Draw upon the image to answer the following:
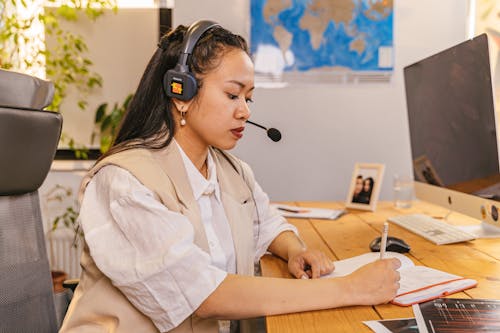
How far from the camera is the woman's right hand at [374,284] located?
40.6 inches

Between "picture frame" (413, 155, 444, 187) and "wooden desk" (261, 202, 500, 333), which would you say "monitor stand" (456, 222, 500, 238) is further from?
"picture frame" (413, 155, 444, 187)

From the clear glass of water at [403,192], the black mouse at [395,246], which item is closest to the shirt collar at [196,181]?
the black mouse at [395,246]

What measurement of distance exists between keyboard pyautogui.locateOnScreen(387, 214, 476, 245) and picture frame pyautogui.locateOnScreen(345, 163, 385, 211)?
22cm

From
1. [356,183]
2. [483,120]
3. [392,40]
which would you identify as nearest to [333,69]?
[392,40]

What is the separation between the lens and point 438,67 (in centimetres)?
176

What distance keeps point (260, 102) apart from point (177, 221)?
155 centimetres

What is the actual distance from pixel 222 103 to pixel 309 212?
941 mm

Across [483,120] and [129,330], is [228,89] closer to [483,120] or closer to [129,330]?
[129,330]

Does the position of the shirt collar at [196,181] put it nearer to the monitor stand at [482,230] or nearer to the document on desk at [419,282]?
the document on desk at [419,282]

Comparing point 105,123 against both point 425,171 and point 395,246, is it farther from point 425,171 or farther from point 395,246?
point 395,246

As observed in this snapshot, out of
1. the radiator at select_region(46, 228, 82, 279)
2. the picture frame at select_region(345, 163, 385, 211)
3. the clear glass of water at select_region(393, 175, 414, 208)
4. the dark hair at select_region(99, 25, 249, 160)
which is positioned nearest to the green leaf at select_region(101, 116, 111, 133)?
the radiator at select_region(46, 228, 82, 279)

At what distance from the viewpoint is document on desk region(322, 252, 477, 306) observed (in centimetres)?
105

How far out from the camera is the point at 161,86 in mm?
1293

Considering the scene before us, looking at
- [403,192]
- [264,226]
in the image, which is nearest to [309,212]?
[403,192]
